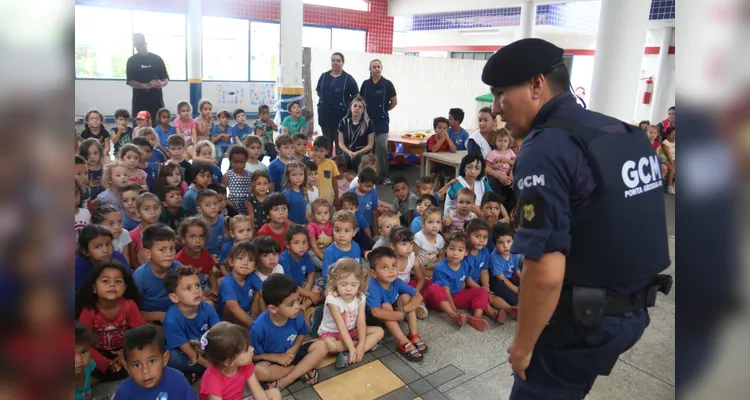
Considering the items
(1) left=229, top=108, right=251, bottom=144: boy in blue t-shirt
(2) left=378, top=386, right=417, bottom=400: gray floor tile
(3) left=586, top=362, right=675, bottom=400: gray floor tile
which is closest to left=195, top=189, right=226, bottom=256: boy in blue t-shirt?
(2) left=378, top=386, right=417, bottom=400: gray floor tile

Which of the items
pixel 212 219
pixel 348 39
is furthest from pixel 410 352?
pixel 348 39

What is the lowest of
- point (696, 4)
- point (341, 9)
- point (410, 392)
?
point (410, 392)

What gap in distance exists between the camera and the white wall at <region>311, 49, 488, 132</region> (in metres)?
10.0

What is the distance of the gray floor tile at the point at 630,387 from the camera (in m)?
2.63

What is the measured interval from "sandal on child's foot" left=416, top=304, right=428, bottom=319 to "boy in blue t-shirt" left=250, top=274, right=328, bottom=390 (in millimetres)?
911

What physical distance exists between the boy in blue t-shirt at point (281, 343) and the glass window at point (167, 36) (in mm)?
10706

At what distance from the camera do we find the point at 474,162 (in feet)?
15.8

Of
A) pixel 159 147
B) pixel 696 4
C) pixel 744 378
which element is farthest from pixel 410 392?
pixel 159 147

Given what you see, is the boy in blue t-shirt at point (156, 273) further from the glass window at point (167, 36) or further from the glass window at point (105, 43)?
the glass window at point (167, 36)

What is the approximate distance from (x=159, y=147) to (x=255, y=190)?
6.83ft

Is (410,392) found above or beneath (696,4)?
beneath

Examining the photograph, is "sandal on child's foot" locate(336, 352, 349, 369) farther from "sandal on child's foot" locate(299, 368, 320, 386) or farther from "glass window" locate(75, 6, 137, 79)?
"glass window" locate(75, 6, 137, 79)

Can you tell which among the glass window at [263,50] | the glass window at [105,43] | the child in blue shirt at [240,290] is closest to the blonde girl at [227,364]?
the child in blue shirt at [240,290]

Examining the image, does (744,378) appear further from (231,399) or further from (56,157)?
(231,399)
